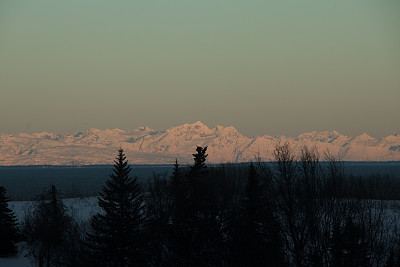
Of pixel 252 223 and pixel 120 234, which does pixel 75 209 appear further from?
pixel 252 223

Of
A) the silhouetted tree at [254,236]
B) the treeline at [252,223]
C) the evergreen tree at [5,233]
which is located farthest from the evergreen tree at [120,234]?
the evergreen tree at [5,233]

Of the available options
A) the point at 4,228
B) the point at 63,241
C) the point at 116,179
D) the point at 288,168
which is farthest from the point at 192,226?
the point at 4,228

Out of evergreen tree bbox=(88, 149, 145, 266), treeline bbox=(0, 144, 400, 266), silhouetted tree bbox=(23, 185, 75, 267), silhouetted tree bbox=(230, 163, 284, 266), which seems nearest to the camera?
treeline bbox=(0, 144, 400, 266)

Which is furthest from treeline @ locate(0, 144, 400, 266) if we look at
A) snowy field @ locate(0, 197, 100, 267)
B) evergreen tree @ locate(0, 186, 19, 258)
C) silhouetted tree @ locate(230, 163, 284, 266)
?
snowy field @ locate(0, 197, 100, 267)

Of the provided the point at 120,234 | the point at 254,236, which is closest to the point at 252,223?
the point at 254,236

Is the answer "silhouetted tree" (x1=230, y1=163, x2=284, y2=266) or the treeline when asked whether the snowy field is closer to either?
the treeline

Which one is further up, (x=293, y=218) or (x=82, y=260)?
(x=293, y=218)

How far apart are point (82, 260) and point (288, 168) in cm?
2264

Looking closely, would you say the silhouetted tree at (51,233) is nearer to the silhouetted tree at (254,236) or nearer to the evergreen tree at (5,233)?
the evergreen tree at (5,233)

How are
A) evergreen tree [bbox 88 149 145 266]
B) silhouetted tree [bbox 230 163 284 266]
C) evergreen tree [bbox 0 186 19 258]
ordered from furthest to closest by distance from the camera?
evergreen tree [bbox 0 186 19 258] → evergreen tree [bbox 88 149 145 266] → silhouetted tree [bbox 230 163 284 266]

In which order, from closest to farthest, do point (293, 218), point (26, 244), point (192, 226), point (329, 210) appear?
point (329, 210)
point (293, 218)
point (192, 226)
point (26, 244)

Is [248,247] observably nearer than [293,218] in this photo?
No

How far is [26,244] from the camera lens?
63.3 metres

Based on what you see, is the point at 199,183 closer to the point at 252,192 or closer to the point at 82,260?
the point at 252,192
